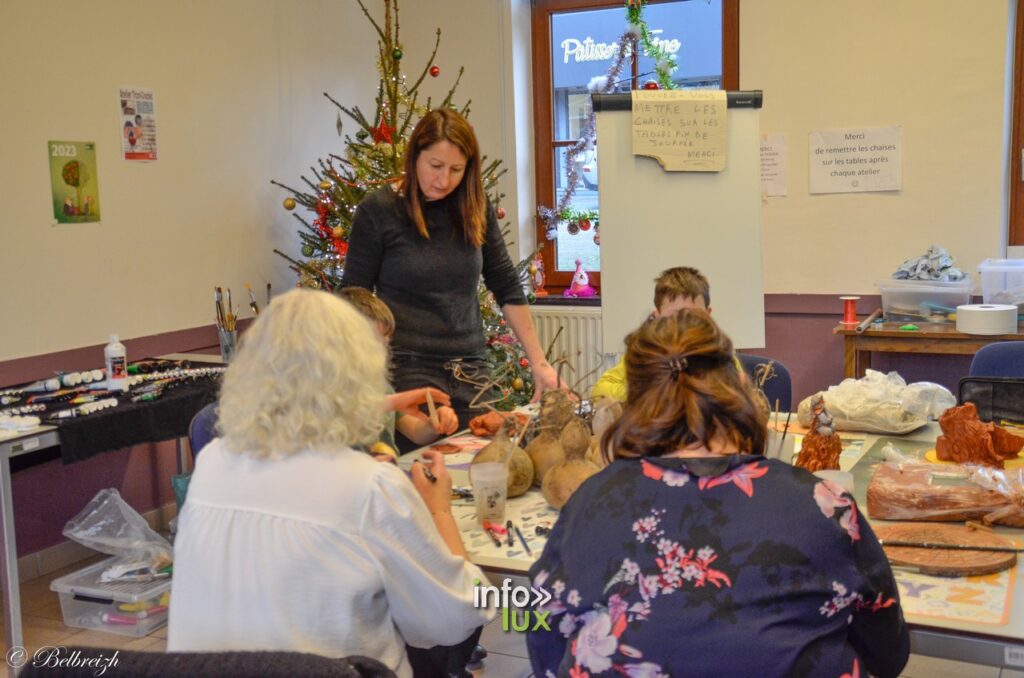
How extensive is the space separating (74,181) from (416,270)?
1.66 metres

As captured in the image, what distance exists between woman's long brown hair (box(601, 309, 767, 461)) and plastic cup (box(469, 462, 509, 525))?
0.47 m

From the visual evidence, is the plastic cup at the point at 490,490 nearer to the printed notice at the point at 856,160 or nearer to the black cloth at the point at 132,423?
the black cloth at the point at 132,423

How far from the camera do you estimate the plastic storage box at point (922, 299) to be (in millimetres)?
3979

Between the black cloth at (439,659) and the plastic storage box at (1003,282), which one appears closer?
the black cloth at (439,659)

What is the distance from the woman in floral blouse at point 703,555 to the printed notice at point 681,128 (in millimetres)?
2278

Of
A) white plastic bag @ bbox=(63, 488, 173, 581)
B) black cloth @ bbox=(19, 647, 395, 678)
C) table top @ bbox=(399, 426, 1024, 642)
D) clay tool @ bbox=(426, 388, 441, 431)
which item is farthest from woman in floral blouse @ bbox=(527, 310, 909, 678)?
white plastic bag @ bbox=(63, 488, 173, 581)

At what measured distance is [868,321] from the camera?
4.04 metres

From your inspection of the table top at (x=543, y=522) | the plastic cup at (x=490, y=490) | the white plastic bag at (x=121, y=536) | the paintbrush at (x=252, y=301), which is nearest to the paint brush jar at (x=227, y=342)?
the paintbrush at (x=252, y=301)

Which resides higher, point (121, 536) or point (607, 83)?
point (607, 83)

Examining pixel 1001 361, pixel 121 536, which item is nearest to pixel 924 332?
pixel 1001 361

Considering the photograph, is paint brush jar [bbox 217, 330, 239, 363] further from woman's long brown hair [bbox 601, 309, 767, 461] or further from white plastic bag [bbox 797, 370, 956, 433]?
woman's long brown hair [bbox 601, 309, 767, 461]

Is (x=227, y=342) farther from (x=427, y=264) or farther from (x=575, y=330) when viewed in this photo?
(x=575, y=330)

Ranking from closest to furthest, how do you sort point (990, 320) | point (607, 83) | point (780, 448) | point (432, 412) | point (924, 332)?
point (780, 448)
point (432, 412)
point (990, 320)
point (924, 332)
point (607, 83)

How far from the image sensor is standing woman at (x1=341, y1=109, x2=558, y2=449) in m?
2.73
